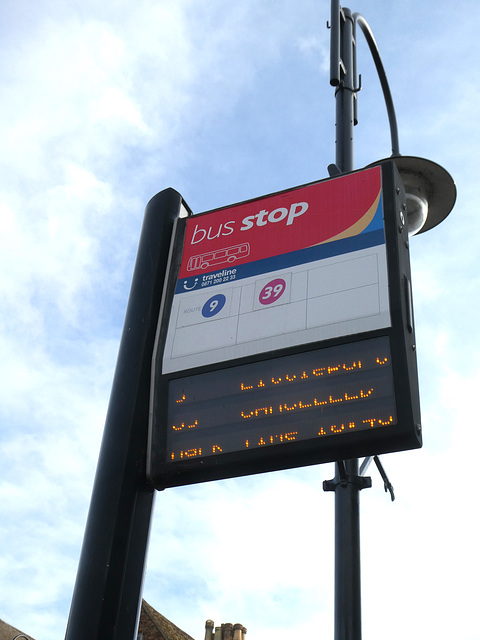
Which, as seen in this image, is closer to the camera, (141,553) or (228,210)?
(141,553)

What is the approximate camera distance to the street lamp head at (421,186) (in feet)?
25.2

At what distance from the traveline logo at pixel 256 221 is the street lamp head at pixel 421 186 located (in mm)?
1775

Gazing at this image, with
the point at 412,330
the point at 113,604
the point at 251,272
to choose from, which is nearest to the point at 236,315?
the point at 251,272

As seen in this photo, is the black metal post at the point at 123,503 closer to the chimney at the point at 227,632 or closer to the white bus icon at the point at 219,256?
the white bus icon at the point at 219,256

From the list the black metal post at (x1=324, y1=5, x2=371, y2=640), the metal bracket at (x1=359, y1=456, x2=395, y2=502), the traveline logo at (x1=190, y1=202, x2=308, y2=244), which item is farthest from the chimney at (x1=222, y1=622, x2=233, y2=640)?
the traveline logo at (x1=190, y1=202, x2=308, y2=244)

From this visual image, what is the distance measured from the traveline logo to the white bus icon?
19 centimetres

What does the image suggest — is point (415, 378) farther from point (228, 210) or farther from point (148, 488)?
point (228, 210)

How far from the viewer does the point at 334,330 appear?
17.2 ft

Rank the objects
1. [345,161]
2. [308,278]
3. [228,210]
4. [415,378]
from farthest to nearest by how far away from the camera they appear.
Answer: [345,161]
[228,210]
[308,278]
[415,378]

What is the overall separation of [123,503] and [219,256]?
2.18 metres

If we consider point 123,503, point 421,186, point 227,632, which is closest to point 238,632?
point 227,632

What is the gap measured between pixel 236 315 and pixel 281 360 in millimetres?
633

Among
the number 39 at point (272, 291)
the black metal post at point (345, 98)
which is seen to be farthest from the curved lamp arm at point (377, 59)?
the number 39 at point (272, 291)

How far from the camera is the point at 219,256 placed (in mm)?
6281
